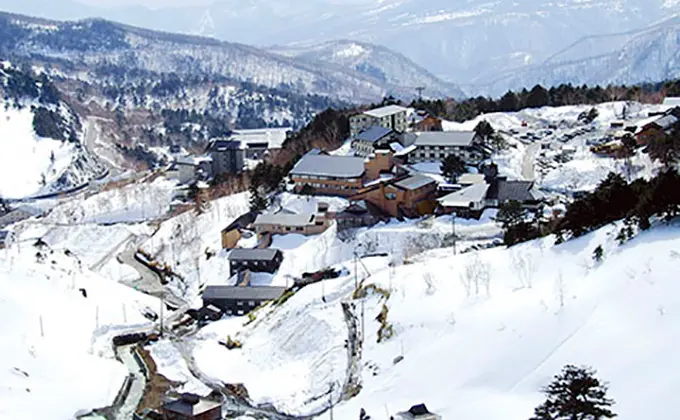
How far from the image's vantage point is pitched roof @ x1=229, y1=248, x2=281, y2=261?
2430 centimetres

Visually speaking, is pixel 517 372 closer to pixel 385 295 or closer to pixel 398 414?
pixel 398 414

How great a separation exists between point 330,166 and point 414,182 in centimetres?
397

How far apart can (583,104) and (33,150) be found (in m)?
47.3

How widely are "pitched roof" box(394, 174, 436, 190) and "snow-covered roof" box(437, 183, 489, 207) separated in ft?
3.21

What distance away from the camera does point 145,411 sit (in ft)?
46.6

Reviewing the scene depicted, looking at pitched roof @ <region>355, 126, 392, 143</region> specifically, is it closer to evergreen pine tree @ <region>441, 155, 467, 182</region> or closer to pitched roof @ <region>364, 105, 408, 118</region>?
pitched roof @ <region>364, 105, 408, 118</region>

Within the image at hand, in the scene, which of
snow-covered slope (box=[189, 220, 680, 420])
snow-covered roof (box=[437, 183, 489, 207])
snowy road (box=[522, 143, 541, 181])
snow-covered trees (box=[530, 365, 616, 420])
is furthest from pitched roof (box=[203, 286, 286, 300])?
snow-covered trees (box=[530, 365, 616, 420])

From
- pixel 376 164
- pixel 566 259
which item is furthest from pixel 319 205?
pixel 566 259

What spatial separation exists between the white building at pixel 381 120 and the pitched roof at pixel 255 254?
36.9 ft

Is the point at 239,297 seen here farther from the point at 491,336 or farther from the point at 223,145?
the point at 223,145

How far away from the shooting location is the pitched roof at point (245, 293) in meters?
22.1

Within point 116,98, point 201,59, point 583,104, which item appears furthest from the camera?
point 201,59

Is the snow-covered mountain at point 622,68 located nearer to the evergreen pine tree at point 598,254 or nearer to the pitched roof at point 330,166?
the pitched roof at point 330,166

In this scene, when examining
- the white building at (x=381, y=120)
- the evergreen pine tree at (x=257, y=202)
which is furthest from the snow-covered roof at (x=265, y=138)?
the evergreen pine tree at (x=257, y=202)
